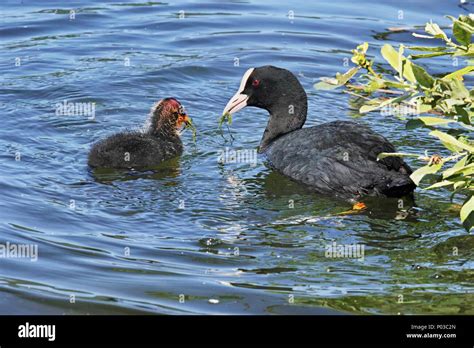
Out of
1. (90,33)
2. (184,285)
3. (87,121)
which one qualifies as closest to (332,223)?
(184,285)

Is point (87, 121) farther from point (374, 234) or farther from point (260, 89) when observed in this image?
point (374, 234)

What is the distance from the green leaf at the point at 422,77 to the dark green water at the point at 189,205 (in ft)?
4.57

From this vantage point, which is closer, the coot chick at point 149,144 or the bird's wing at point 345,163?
the bird's wing at point 345,163

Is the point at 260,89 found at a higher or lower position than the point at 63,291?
higher

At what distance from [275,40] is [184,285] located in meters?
7.35

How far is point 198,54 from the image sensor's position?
40.2 ft

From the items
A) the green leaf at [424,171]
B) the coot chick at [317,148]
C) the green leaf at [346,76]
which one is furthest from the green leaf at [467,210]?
the coot chick at [317,148]

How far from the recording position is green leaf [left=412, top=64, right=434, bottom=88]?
215 inches

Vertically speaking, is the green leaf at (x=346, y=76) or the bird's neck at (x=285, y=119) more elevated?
the green leaf at (x=346, y=76)

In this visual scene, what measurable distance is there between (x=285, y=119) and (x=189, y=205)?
209cm

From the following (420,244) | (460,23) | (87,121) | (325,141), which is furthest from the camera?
(87,121)

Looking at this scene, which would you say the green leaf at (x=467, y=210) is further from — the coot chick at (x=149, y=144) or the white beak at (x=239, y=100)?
the white beak at (x=239, y=100)

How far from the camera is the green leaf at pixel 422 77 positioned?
17.9 feet

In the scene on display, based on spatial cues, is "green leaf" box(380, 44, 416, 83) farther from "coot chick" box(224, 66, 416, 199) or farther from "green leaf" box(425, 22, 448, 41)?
"coot chick" box(224, 66, 416, 199)
